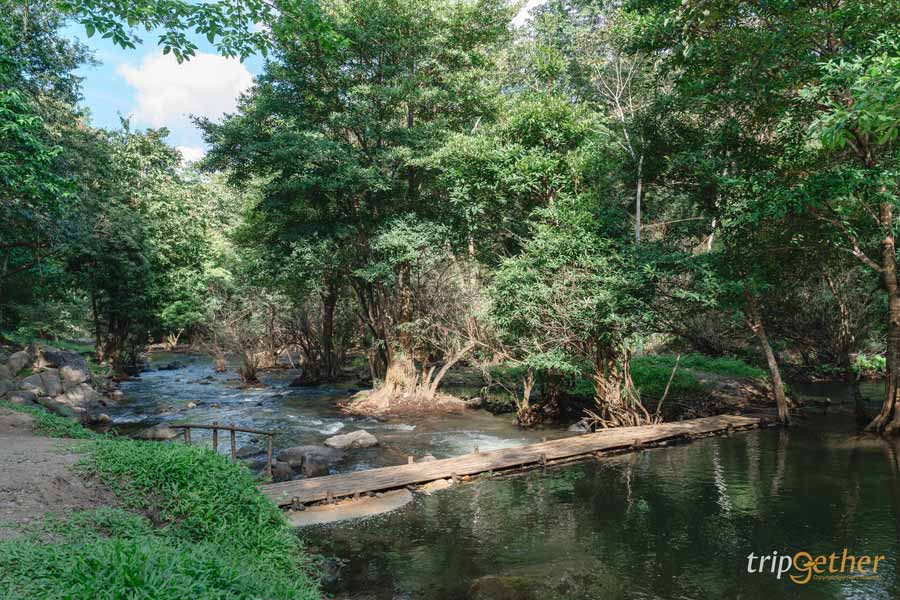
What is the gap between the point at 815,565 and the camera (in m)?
7.93

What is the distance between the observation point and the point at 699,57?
1434 cm

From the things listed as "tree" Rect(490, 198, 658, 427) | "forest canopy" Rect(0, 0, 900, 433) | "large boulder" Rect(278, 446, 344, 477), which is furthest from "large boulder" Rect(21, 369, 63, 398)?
"tree" Rect(490, 198, 658, 427)

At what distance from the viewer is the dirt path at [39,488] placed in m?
5.66

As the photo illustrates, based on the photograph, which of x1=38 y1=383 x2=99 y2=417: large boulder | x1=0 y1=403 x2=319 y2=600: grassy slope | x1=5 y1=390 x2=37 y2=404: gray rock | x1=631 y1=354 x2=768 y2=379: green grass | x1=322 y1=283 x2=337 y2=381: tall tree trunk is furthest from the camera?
x1=322 y1=283 x2=337 y2=381: tall tree trunk

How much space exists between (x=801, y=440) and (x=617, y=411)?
4692 millimetres

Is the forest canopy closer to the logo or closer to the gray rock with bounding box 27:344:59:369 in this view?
the gray rock with bounding box 27:344:59:369

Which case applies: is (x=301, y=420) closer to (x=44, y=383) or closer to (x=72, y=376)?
(x=44, y=383)

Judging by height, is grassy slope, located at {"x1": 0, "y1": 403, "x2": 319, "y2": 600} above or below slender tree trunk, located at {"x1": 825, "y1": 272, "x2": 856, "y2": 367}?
below

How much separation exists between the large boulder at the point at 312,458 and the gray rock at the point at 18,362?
12236 mm

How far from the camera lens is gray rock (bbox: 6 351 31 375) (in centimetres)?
1956

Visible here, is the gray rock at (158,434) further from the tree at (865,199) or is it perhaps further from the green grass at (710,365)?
the tree at (865,199)

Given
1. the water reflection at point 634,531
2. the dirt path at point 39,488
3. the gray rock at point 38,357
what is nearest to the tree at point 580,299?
the water reflection at point 634,531

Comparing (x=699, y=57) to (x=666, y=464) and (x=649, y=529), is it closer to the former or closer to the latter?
(x=666, y=464)

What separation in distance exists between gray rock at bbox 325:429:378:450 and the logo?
31.2 feet
